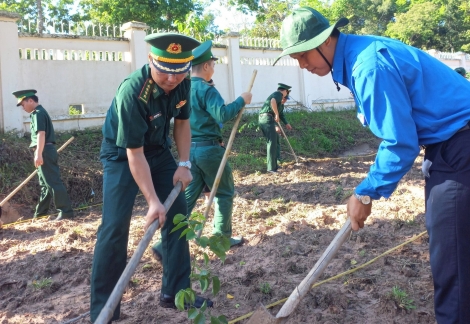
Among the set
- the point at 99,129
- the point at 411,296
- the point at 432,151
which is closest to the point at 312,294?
the point at 411,296

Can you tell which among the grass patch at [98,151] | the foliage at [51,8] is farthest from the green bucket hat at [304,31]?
the foliage at [51,8]

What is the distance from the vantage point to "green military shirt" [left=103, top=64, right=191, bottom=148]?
286 cm

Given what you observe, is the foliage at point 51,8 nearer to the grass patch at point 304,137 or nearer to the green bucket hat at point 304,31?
the grass patch at point 304,137

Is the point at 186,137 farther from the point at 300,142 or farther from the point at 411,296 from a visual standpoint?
the point at 300,142

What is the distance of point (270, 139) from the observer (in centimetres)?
935

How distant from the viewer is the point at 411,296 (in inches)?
132

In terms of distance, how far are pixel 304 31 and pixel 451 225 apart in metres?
1.12

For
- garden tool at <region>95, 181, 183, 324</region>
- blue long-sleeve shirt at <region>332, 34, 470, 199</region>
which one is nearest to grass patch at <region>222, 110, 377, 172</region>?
garden tool at <region>95, 181, 183, 324</region>

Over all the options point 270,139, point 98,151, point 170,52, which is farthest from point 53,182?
point 170,52

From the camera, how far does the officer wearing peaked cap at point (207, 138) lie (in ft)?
14.2

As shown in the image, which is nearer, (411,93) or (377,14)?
(411,93)

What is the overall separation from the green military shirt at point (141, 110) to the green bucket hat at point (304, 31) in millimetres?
1012

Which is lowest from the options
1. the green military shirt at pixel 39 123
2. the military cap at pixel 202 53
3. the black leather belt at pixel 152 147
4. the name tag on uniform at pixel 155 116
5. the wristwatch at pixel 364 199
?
the green military shirt at pixel 39 123

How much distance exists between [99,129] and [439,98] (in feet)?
28.5
